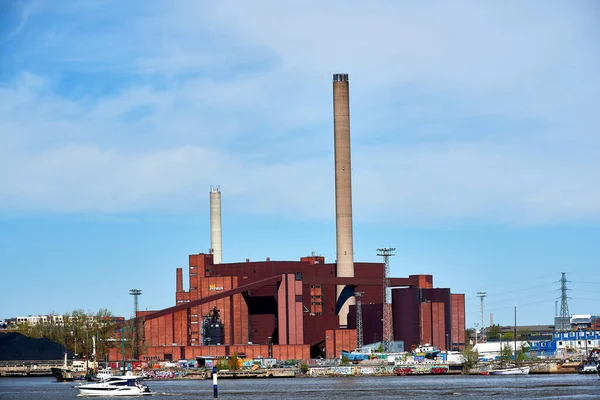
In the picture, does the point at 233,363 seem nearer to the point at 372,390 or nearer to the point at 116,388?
the point at 116,388

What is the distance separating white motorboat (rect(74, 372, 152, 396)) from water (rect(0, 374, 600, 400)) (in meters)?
1.51

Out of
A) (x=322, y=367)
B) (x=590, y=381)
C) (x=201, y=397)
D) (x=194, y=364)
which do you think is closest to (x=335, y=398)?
(x=201, y=397)

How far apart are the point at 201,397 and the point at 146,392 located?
11.7 metres

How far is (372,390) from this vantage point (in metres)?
127

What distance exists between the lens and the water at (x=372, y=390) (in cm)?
11406

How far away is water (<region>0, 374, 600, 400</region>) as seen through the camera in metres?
114

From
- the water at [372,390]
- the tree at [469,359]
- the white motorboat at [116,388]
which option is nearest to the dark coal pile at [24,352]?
the water at [372,390]

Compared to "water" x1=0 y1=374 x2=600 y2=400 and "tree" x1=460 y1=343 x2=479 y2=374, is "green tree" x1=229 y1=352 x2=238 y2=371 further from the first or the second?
"tree" x1=460 y1=343 x2=479 y2=374

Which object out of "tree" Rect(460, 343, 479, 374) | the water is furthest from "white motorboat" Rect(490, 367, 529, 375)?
the water

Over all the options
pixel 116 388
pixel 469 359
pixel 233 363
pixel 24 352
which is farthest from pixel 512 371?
pixel 24 352

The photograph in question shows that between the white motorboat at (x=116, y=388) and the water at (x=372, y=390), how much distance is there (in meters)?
1.51

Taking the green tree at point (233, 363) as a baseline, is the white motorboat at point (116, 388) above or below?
above

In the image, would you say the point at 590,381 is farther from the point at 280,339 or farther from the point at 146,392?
the point at 280,339

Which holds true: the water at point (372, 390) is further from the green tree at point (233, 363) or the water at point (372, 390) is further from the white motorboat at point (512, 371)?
the green tree at point (233, 363)
